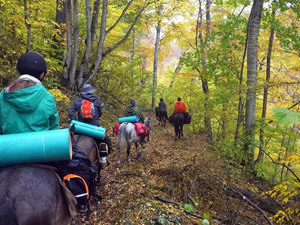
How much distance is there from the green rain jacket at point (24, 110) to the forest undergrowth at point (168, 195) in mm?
2357

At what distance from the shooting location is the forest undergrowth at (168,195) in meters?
4.16

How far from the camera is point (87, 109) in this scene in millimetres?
5660

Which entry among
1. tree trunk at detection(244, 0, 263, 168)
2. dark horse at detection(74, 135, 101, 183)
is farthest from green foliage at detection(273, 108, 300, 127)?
tree trunk at detection(244, 0, 263, 168)

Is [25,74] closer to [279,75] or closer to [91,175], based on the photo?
[91,175]

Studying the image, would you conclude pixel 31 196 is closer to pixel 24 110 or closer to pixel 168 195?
pixel 24 110

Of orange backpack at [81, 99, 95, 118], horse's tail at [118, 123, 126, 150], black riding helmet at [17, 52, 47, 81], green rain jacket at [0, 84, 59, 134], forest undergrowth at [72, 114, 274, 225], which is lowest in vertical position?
forest undergrowth at [72, 114, 274, 225]

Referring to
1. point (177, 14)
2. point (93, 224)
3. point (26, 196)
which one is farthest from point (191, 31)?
point (26, 196)

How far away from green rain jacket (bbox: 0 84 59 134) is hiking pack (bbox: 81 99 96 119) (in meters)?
3.07

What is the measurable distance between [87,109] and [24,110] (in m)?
3.25

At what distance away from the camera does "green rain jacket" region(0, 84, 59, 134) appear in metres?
2.37

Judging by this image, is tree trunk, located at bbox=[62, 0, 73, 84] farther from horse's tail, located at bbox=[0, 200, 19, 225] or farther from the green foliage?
the green foliage

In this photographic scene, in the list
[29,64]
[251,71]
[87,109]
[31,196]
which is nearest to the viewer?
[31,196]

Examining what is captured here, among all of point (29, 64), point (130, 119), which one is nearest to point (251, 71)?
point (130, 119)

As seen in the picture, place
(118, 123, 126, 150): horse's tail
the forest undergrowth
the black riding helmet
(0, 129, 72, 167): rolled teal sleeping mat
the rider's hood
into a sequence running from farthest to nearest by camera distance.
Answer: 1. (118, 123, 126, 150): horse's tail
2. the forest undergrowth
3. the black riding helmet
4. the rider's hood
5. (0, 129, 72, 167): rolled teal sleeping mat
